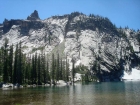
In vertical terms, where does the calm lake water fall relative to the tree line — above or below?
below

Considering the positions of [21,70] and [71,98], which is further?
[21,70]

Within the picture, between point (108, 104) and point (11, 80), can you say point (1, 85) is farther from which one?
point (108, 104)

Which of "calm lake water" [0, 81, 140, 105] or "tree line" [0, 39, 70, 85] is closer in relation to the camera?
"calm lake water" [0, 81, 140, 105]

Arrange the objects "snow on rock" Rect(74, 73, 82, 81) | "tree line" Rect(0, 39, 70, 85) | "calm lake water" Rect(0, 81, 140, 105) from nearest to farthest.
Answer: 1. "calm lake water" Rect(0, 81, 140, 105)
2. "tree line" Rect(0, 39, 70, 85)
3. "snow on rock" Rect(74, 73, 82, 81)

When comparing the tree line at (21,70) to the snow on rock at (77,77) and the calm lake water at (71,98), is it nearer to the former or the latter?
the snow on rock at (77,77)

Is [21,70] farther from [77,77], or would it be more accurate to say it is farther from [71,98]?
[77,77]

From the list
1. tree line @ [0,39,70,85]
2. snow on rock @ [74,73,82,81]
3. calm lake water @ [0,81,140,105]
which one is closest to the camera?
calm lake water @ [0,81,140,105]

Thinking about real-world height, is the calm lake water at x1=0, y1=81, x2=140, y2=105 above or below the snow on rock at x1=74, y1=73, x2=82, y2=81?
below

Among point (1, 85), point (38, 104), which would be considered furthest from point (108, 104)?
point (1, 85)

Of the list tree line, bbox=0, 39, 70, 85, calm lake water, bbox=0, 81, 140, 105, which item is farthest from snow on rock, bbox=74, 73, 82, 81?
calm lake water, bbox=0, 81, 140, 105

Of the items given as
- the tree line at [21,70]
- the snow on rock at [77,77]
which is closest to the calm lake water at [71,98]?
the tree line at [21,70]

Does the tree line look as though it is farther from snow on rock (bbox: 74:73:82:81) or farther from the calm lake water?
the calm lake water

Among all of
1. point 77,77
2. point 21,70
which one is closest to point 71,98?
point 21,70

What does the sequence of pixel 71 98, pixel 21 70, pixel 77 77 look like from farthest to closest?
pixel 77 77 < pixel 21 70 < pixel 71 98
